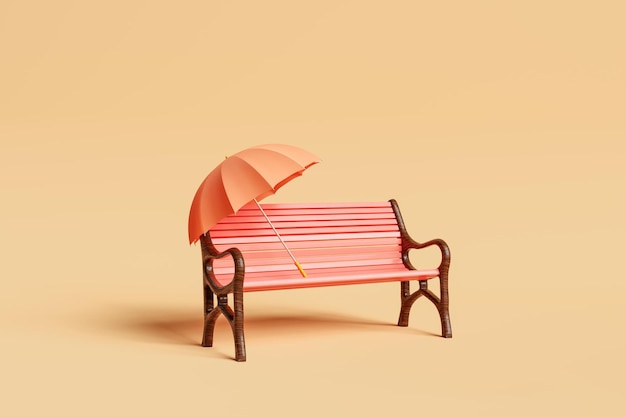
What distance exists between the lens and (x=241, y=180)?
5.75 metres

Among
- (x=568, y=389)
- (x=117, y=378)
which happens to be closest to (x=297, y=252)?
(x=117, y=378)

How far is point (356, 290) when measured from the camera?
28.0 ft

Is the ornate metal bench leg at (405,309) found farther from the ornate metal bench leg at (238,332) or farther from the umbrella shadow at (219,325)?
the ornate metal bench leg at (238,332)

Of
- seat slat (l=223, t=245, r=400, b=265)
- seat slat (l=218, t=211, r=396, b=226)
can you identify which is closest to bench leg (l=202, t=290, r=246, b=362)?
seat slat (l=223, t=245, r=400, b=265)

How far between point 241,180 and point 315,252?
110 cm

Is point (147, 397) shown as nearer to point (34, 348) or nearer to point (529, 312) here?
point (34, 348)

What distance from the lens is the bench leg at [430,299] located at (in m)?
6.19

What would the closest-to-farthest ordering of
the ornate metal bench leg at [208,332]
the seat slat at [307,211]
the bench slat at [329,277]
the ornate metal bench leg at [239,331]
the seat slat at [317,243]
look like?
the ornate metal bench leg at [239,331], the bench slat at [329,277], the ornate metal bench leg at [208,332], the seat slat at [317,243], the seat slat at [307,211]

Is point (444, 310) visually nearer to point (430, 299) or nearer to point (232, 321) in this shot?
point (430, 299)

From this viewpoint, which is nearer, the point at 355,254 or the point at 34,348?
the point at 34,348

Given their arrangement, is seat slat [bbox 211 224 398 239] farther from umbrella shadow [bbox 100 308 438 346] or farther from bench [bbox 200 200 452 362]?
umbrella shadow [bbox 100 308 438 346]

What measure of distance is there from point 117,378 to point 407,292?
2.78 meters

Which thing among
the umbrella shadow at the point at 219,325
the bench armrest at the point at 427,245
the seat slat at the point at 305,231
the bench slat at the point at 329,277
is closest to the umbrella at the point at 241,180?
the bench slat at the point at 329,277

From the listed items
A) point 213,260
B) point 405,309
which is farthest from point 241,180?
point 405,309
